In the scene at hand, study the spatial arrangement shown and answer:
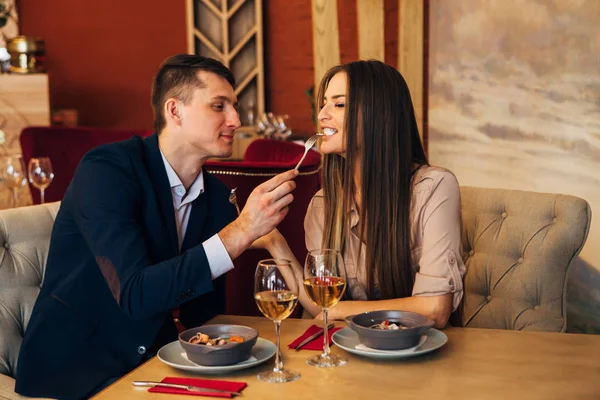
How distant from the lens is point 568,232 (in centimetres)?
215

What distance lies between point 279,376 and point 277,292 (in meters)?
0.15

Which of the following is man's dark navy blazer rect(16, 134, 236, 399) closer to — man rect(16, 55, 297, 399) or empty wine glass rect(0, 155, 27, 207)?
man rect(16, 55, 297, 399)

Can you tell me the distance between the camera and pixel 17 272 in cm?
205

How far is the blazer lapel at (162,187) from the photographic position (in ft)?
6.54

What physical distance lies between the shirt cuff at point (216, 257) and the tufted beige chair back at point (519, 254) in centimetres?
81

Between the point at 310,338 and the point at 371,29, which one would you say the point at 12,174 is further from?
the point at 310,338

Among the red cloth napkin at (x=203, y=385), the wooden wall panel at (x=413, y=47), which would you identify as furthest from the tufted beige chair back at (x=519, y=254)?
the wooden wall panel at (x=413, y=47)

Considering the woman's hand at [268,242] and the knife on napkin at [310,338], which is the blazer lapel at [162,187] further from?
the knife on napkin at [310,338]

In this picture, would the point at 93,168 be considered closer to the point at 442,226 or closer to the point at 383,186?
the point at 383,186

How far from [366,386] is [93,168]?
94 cm

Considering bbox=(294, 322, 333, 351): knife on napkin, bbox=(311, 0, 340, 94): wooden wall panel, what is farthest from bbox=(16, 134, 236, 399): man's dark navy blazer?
bbox=(311, 0, 340, 94): wooden wall panel

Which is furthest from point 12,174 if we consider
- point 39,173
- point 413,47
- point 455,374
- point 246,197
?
point 455,374

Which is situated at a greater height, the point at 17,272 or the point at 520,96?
the point at 520,96

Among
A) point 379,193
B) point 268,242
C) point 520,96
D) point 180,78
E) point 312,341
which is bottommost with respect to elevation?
point 312,341
